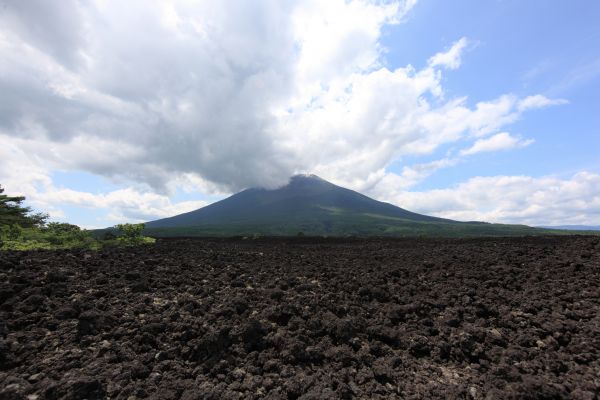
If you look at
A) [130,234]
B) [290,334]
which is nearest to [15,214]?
[130,234]

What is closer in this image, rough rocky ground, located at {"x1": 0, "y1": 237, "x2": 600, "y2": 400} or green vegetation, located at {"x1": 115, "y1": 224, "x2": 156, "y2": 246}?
rough rocky ground, located at {"x1": 0, "y1": 237, "x2": 600, "y2": 400}

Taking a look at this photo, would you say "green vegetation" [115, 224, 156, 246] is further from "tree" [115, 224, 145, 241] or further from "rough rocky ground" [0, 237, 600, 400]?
"rough rocky ground" [0, 237, 600, 400]

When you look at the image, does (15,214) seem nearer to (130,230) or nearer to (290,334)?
(130,230)

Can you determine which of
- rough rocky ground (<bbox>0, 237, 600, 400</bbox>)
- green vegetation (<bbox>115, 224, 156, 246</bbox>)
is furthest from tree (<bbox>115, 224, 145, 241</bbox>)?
rough rocky ground (<bbox>0, 237, 600, 400</bbox>)

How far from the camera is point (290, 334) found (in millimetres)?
6719

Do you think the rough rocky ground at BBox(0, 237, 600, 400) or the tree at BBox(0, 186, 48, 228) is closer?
the rough rocky ground at BBox(0, 237, 600, 400)

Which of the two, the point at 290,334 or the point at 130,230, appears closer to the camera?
the point at 290,334

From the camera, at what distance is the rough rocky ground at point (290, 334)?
5.19 metres

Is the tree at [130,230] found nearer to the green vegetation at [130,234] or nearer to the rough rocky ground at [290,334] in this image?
the green vegetation at [130,234]

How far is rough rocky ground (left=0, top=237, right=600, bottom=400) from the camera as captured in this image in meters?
5.19

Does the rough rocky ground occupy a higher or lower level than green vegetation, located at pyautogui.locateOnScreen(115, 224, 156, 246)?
lower

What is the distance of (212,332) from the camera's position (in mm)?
6434

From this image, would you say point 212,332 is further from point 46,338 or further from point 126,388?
point 46,338

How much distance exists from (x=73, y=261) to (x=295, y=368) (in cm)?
913
